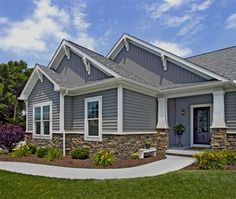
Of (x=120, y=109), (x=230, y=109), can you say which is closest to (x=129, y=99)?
(x=120, y=109)

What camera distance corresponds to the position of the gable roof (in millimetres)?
12250

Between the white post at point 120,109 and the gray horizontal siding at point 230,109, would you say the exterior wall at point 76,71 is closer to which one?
the white post at point 120,109

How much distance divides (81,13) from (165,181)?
404 inches

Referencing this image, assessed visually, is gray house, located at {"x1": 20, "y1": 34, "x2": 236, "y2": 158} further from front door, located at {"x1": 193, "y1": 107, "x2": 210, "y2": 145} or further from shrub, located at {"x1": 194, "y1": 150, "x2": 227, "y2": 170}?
shrub, located at {"x1": 194, "y1": 150, "x2": 227, "y2": 170}

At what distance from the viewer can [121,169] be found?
904 centimetres

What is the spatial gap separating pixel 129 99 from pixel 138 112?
3.24 feet

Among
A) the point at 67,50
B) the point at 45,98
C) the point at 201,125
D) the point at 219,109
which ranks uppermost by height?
the point at 67,50

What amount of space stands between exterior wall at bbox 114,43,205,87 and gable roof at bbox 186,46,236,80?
1.43 meters

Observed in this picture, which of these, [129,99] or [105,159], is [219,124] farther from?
[105,159]

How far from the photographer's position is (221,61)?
1405 cm

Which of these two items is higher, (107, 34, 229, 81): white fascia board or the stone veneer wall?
(107, 34, 229, 81): white fascia board

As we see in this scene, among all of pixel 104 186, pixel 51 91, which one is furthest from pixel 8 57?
pixel 104 186

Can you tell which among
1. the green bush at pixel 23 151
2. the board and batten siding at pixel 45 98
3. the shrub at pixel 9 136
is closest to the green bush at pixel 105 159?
the board and batten siding at pixel 45 98

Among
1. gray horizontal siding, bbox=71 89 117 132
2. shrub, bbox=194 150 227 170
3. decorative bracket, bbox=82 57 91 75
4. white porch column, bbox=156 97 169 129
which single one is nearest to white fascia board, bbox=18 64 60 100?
decorative bracket, bbox=82 57 91 75
